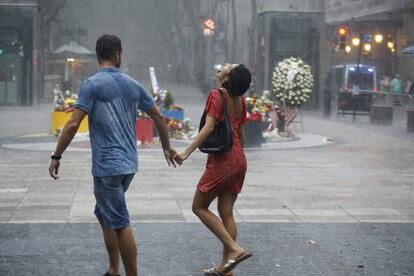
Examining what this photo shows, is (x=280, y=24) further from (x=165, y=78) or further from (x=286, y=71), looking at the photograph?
(x=165, y=78)

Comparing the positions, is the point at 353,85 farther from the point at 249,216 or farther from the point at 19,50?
the point at 249,216

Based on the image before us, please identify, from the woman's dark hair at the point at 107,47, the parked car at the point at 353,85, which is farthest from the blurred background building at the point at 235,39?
the woman's dark hair at the point at 107,47

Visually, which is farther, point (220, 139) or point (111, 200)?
point (220, 139)

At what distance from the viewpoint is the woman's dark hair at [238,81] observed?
6949mm

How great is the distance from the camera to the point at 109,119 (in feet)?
20.7

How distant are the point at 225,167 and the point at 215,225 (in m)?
0.47

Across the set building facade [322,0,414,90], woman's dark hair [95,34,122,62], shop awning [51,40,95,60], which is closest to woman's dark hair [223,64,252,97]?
woman's dark hair [95,34,122,62]

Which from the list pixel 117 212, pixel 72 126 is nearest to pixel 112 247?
pixel 117 212

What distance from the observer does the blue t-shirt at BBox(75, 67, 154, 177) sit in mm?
6285

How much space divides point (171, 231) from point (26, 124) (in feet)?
61.7

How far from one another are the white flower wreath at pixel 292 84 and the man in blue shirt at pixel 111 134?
1616cm

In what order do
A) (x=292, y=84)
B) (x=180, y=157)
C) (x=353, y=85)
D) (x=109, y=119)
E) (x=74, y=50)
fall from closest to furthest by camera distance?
(x=109, y=119) → (x=180, y=157) → (x=292, y=84) → (x=353, y=85) → (x=74, y=50)

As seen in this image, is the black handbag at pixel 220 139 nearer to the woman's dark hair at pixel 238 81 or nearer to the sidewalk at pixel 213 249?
the woman's dark hair at pixel 238 81

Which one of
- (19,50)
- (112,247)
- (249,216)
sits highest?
(19,50)
